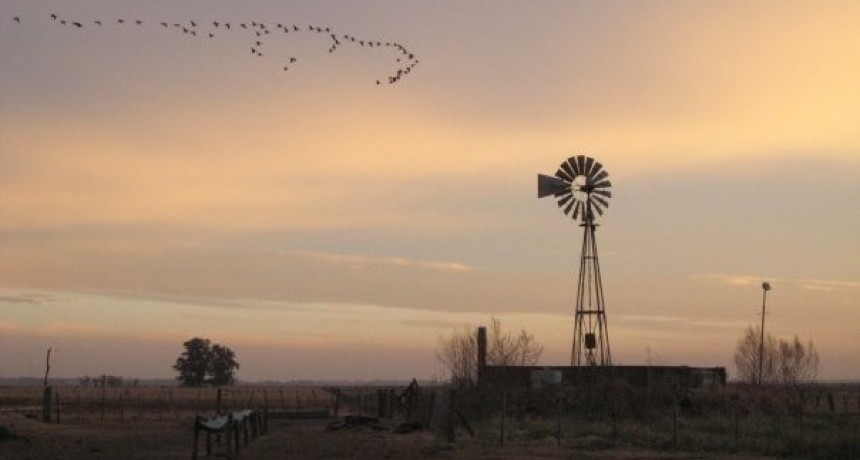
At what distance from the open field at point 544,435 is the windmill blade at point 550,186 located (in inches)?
391

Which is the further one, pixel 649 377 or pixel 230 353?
pixel 230 353

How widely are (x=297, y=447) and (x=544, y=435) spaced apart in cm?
954

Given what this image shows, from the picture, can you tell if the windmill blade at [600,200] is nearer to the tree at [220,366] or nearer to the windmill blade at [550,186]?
the windmill blade at [550,186]

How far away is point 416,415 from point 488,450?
14441 mm

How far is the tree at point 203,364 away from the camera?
166 metres

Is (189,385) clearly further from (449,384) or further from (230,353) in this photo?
(449,384)

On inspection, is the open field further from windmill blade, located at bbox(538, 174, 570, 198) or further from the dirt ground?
windmill blade, located at bbox(538, 174, 570, 198)

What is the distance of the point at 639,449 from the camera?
33.2 m

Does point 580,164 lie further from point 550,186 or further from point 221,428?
point 221,428

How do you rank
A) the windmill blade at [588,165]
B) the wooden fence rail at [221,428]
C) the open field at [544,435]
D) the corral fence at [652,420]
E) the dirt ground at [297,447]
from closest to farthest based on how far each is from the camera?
the wooden fence rail at [221,428] → the dirt ground at [297,447] → the open field at [544,435] → the corral fence at [652,420] → the windmill blade at [588,165]

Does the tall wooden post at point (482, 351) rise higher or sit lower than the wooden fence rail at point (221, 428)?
higher

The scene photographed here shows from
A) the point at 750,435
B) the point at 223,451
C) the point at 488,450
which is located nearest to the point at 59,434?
the point at 223,451

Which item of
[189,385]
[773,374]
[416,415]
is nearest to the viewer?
[416,415]

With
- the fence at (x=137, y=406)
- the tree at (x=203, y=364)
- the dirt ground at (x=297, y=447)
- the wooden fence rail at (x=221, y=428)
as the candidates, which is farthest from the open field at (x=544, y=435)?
the tree at (x=203, y=364)
